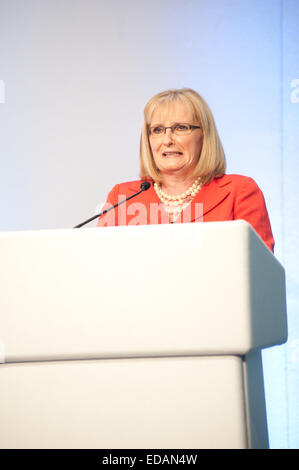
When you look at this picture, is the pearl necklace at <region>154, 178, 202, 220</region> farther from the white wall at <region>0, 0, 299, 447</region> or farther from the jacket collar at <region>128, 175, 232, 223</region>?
the white wall at <region>0, 0, 299, 447</region>

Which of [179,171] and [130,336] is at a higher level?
[179,171]

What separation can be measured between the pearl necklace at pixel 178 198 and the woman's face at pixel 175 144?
6cm

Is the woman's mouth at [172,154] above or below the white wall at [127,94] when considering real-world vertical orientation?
below

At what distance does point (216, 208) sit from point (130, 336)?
749 millimetres

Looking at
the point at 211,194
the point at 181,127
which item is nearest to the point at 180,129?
the point at 181,127

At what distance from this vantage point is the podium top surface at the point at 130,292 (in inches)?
28.2

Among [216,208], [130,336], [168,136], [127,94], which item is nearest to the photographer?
[130,336]

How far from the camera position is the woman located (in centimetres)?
145

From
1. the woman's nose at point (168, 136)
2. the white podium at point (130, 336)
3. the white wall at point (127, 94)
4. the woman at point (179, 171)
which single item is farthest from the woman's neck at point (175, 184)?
the white podium at point (130, 336)

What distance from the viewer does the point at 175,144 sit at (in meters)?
1.56

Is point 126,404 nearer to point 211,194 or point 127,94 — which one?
point 211,194

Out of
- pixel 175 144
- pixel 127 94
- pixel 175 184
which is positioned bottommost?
pixel 175 184

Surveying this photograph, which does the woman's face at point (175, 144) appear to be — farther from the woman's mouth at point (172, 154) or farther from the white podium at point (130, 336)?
the white podium at point (130, 336)
